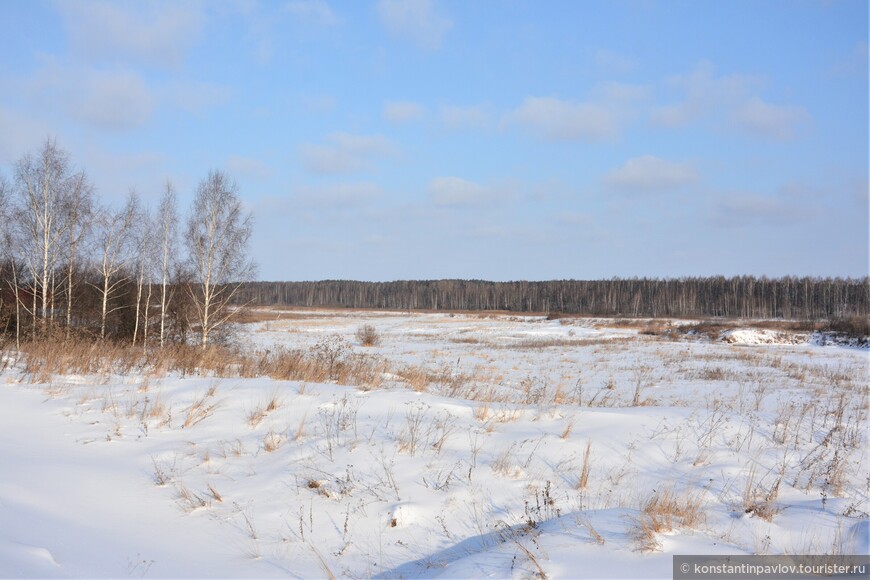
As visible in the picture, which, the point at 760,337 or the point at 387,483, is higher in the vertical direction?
the point at 387,483

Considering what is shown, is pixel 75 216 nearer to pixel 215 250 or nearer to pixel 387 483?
pixel 215 250

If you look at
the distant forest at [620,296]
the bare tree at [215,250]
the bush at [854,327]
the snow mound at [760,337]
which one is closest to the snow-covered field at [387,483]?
the bare tree at [215,250]

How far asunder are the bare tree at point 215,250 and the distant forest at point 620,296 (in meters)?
42.0

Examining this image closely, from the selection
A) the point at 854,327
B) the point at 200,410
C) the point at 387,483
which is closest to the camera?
the point at 387,483

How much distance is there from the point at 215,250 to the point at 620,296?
10866 centimetres

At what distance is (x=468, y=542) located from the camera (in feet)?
12.2

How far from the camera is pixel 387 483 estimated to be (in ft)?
14.5

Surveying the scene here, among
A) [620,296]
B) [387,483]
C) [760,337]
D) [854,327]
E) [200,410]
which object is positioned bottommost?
[760,337]

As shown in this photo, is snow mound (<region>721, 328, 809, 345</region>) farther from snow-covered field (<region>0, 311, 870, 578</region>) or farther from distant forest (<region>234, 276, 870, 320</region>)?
distant forest (<region>234, 276, 870, 320</region>)

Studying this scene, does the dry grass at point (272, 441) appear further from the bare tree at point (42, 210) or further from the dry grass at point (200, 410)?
the bare tree at point (42, 210)

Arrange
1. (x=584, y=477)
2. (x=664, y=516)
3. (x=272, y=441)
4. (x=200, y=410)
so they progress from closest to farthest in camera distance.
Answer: (x=664, y=516) → (x=584, y=477) → (x=272, y=441) → (x=200, y=410)

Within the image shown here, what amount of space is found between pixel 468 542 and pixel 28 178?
2329cm

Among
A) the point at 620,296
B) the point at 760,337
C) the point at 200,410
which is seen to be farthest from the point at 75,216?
the point at 620,296

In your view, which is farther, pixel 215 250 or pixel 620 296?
pixel 620 296
